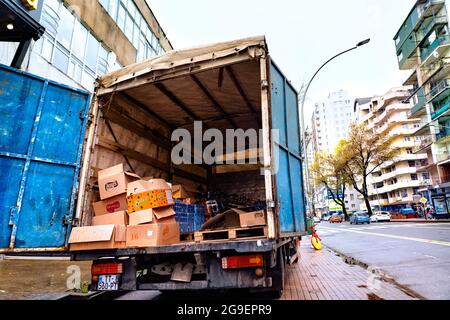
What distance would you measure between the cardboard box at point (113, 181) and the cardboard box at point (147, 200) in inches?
9.9

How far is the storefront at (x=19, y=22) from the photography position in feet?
16.6

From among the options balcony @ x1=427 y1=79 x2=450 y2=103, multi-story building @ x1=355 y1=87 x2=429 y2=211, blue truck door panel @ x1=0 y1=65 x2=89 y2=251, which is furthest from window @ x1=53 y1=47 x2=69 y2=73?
multi-story building @ x1=355 y1=87 x2=429 y2=211

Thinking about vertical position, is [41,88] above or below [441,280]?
above

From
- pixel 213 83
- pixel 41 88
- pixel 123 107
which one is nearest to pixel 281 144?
pixel 213 83

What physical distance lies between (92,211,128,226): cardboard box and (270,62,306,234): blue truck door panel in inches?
85.5

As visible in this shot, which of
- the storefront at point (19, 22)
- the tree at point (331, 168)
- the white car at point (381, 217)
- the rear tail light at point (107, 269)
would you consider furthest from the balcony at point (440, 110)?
the rear tail light at point (107, 269)

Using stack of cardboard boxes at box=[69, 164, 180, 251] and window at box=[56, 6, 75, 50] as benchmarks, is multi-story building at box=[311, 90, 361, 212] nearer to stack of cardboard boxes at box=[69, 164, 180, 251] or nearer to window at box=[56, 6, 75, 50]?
window at box=[56, 6, 75, 50]

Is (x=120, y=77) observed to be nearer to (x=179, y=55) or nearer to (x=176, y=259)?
(x=179, y=55)

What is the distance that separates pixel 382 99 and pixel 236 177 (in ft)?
194

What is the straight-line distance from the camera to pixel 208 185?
851 cm

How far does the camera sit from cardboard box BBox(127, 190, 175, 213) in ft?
13.8

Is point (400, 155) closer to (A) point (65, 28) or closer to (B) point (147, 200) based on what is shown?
(A) point (65, 28)

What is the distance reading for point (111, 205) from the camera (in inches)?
177

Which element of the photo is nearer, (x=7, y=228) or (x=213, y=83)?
(x=7, y=228)
